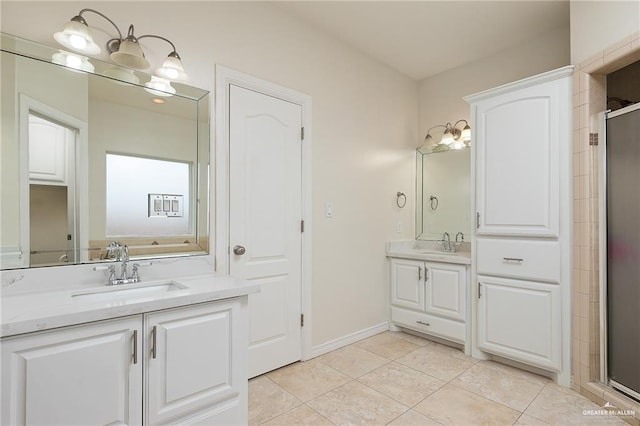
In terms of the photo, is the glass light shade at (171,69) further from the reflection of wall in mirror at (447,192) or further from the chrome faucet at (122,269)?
the reflection of wall in mirror at (447,192)

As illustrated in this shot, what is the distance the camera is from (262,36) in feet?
8.00

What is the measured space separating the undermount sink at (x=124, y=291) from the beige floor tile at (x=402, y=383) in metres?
1.49

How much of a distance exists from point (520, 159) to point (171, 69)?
2.50 metres

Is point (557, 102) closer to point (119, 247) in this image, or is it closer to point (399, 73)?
point (399, 73)

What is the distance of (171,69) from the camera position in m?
1.93

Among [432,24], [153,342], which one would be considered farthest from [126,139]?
[432,24]

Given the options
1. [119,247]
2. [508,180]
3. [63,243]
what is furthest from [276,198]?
[508,180]

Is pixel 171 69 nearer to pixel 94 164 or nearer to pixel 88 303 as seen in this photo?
pixel 94 164

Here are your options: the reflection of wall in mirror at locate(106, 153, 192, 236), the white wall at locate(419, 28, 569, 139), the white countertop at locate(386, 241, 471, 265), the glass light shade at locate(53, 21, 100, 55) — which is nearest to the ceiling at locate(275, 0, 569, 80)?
the white wall at locate(419, 28, 569, 139)

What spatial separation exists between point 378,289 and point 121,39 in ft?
9.54

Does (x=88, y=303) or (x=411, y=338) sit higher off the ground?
(x=88, y=303)

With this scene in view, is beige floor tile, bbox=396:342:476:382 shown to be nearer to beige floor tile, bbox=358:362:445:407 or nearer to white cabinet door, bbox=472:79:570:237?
beige floor tile, bbox=358:362:445:407

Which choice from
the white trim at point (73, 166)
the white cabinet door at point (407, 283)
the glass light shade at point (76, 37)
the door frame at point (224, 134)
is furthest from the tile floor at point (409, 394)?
the glass light shade at point (76, 37)

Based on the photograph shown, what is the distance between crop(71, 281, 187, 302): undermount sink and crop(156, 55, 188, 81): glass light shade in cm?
123
